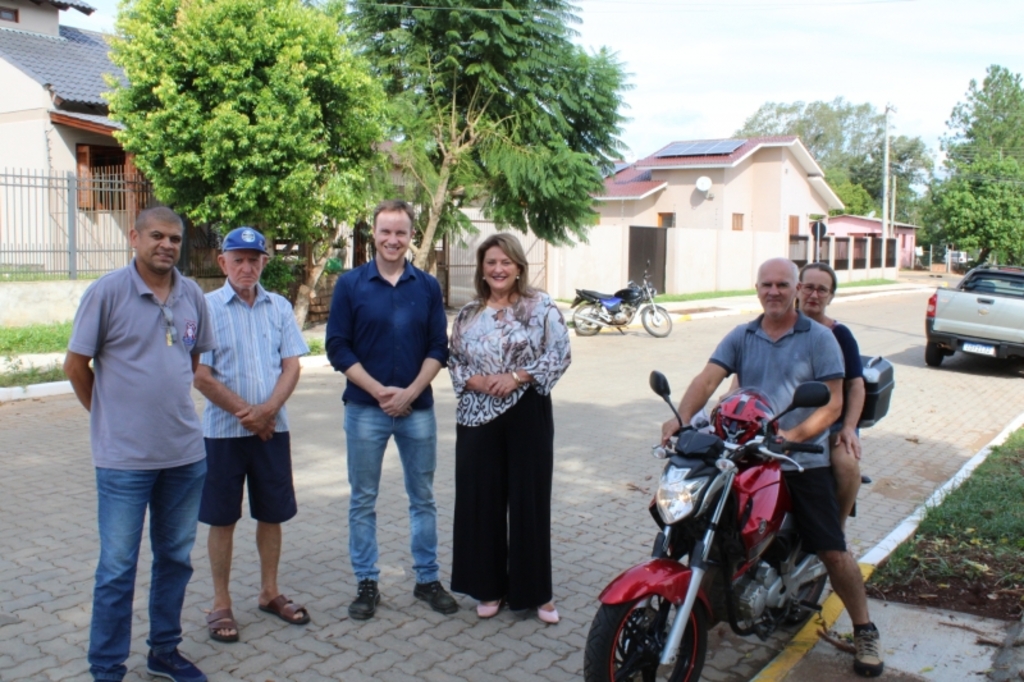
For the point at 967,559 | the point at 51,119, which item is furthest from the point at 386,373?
the point at 51,119

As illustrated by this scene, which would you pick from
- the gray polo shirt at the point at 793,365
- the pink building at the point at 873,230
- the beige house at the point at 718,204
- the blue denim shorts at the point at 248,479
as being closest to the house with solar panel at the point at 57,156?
the blue denim shorts at the point at 248,479

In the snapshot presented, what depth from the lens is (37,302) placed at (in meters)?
14.4

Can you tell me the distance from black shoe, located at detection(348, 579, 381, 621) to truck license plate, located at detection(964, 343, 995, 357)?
38.8ft

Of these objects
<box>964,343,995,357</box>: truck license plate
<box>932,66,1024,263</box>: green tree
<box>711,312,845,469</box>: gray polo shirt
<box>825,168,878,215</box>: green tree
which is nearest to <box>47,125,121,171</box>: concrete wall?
<box>964,343,995,357</box>: truck license plate

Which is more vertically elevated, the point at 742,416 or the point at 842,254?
the point at 842,254

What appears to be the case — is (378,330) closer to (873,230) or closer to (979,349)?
(979,349)

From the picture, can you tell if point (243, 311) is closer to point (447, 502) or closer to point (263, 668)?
point (263, 668)

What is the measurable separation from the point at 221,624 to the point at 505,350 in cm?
183

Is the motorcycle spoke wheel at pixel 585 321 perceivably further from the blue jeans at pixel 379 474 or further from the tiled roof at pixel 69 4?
the tiled roof at pixel 69 4

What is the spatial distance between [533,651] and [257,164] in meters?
10.7

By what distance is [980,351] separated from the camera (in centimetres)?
1380

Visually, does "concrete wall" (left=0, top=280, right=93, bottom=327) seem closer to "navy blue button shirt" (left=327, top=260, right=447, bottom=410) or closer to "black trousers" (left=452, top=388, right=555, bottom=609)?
"navy blue button shirt" (left=327, top=260, right=447, bottom=410)

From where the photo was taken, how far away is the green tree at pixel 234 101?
13.4 meters

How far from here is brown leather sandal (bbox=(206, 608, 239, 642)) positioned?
4.32 meters
